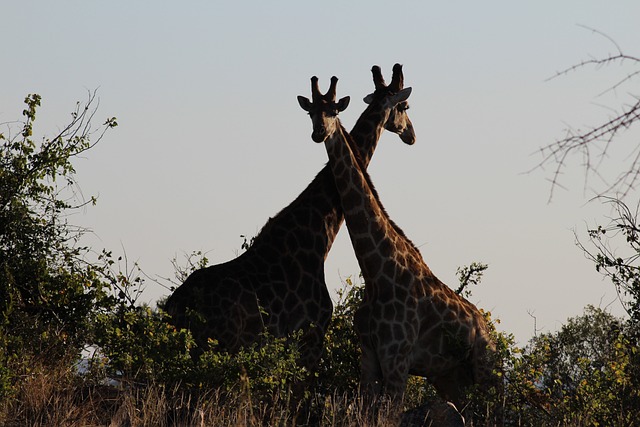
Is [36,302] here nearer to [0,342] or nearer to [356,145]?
[0,342]

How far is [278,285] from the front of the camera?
46.4 feet

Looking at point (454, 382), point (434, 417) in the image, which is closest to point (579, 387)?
point (454, 382)

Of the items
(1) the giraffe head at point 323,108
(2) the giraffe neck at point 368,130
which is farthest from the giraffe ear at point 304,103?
(2) the giraffe neck at point 368,130

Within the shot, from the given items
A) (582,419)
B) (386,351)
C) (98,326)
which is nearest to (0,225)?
(98,326)

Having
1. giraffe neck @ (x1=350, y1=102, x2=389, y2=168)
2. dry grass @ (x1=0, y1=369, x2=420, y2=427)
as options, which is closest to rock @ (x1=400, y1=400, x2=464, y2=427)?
dry grass @ (x1=0, y1=369, x2=420, y2=427)

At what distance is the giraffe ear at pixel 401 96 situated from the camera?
1548cm

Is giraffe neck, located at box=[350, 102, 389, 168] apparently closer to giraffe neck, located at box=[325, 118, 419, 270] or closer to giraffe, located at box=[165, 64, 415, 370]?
giraffe, located at box=[165, 64, 415, 370]

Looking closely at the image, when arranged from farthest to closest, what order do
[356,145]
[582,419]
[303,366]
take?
[356,145] < [303,366] < [582,419]

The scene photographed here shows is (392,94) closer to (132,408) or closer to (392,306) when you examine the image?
(392,306)

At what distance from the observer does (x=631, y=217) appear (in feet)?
43.7

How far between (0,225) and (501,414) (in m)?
6.38

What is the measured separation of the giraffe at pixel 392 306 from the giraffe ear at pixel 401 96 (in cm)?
141

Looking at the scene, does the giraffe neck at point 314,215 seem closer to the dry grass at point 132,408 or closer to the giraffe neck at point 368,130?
the giraffe neck at point 368,130

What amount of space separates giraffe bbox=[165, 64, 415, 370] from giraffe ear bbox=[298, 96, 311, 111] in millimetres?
1161
